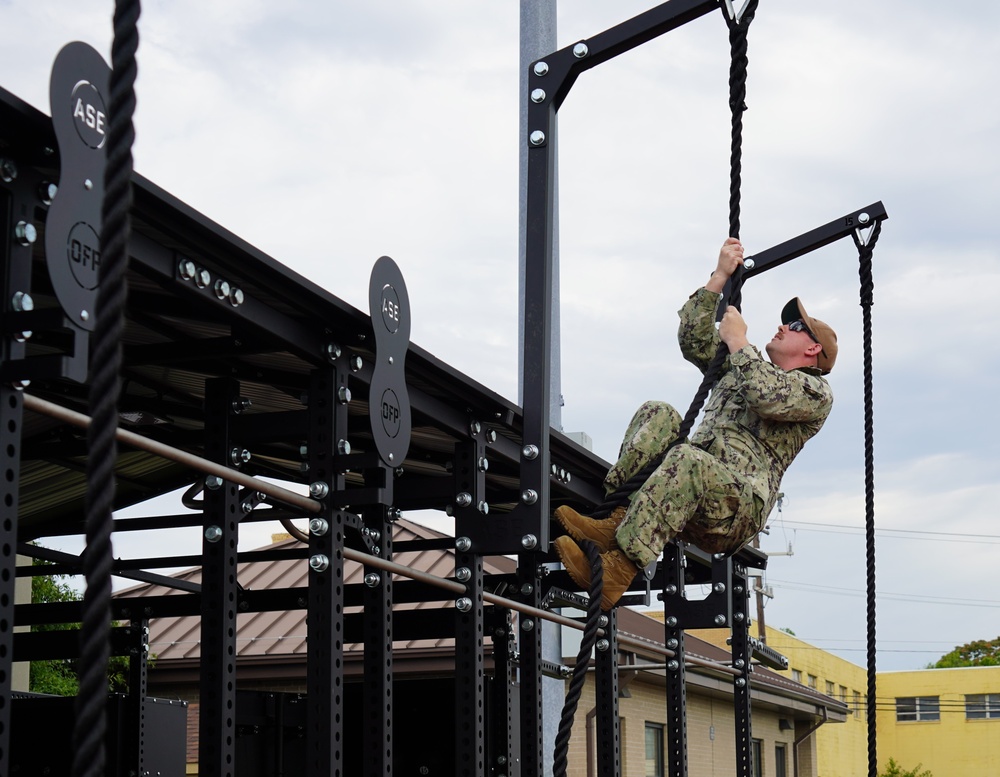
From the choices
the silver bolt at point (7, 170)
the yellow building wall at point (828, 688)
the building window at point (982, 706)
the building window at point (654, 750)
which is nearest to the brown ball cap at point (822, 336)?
the silver bolt at point (7, 170)

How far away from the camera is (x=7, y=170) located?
3498 millimetres

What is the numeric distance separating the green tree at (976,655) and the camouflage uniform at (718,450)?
6259 centimetres

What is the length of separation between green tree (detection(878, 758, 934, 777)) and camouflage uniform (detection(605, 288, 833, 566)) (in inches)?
1330

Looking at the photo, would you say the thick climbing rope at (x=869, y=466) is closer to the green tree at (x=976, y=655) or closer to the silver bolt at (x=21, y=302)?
the silver bolt at (x=21, y=302)

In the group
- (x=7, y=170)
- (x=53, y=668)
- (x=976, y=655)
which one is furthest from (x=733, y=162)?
(x=976, y=655)

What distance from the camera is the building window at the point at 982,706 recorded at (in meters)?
42.8

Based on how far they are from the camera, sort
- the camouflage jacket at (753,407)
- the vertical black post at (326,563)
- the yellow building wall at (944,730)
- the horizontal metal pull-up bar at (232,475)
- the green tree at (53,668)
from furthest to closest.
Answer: the yellow building wall at (944,730) → the green tree at (53,668) → the camouflage jacket at (753,407) → the vertical black post at (326,563) → the horizontal metal pull-up bar at (232,475)

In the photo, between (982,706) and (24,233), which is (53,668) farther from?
(982,706)

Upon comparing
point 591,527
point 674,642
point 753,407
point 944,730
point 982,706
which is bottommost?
point 944,730

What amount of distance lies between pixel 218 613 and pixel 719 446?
7.98 ft

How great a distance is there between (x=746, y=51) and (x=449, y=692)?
15.1 feet

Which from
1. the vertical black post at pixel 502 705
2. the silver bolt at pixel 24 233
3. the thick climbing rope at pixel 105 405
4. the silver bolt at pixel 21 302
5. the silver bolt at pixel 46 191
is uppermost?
the silver bolt at pixel 46 191

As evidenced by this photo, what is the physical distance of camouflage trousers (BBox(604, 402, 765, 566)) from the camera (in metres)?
5.54

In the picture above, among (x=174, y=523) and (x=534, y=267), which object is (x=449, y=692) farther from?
(x=534, y=267)
